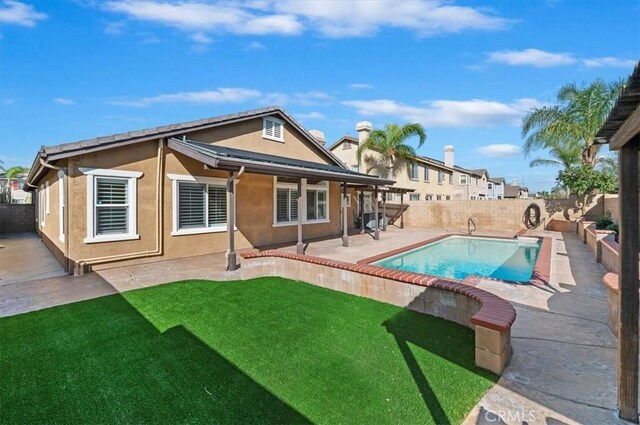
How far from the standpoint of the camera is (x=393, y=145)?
25078 mm

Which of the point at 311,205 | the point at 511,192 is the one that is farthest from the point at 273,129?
the point at 511,192

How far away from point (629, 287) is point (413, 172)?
92.7 ft

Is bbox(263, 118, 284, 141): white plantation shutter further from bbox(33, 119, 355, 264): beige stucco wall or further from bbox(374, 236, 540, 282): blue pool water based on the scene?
bbox(374, 236, 540, 282): blue pool water

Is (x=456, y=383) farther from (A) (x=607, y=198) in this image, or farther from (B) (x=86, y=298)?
(A) (x=607, y=198)

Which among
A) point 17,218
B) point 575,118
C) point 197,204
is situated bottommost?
point 17,218

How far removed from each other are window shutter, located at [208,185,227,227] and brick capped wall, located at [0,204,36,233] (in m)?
18.6

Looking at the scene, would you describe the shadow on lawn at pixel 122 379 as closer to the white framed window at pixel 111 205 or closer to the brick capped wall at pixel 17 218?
the white framed window at pixel 111 205

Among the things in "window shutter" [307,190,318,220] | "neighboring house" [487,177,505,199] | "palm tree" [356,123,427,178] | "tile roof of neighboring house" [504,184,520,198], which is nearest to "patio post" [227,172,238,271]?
"window shutter" [307,190,318,220]

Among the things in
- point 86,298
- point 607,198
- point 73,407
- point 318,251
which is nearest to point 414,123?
point 607,198

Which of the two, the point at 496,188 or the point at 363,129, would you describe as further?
the point at 496,188

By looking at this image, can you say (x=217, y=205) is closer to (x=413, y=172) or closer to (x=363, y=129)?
(x=363, y=129)

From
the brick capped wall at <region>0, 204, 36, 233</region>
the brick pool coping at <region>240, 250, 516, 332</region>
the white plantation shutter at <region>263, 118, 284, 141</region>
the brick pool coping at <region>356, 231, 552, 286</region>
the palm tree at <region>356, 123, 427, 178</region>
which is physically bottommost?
the brick pool coping at <region>356, 231, 552, 286</region>

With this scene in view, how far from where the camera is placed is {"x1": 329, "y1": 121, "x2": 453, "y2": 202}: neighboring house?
28019 mm
